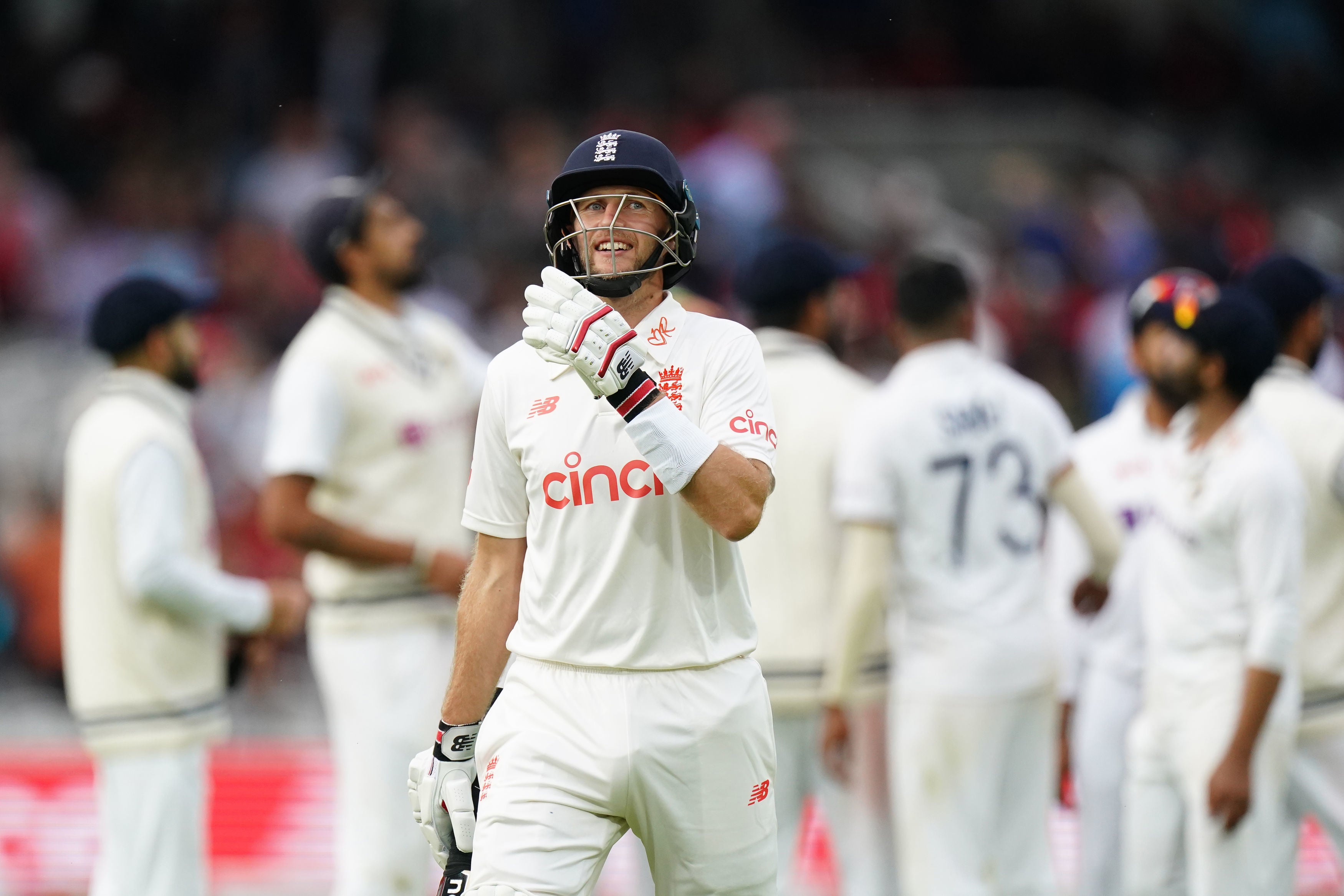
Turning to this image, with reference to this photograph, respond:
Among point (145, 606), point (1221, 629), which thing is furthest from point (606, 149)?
point (145, 606)

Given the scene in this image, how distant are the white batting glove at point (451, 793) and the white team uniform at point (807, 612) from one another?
240cm

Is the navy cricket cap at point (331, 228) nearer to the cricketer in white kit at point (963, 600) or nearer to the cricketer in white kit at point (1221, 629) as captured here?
the cricketer in white kit at point (963, 600)

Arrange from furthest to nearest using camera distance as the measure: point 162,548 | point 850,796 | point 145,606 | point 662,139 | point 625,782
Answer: point 662,139 → point 850,796 → point 145,606 → point 162,548 → point 625,782

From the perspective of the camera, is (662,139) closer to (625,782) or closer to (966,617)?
(966,617)

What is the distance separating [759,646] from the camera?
677cm

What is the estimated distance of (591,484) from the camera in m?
4.26

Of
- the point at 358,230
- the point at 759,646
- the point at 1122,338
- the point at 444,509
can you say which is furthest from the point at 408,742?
the point at 1122,338

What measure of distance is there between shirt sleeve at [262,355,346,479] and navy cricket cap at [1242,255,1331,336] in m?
3.52

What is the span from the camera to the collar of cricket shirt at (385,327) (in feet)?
22.7

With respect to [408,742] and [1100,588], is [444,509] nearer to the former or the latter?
[408,742]

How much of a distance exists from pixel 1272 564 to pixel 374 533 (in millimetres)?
3264

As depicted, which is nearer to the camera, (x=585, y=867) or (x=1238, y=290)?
(x=585, y=867)

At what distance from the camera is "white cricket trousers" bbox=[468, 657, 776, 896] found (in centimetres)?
415

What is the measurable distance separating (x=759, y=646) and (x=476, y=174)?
9.38m
